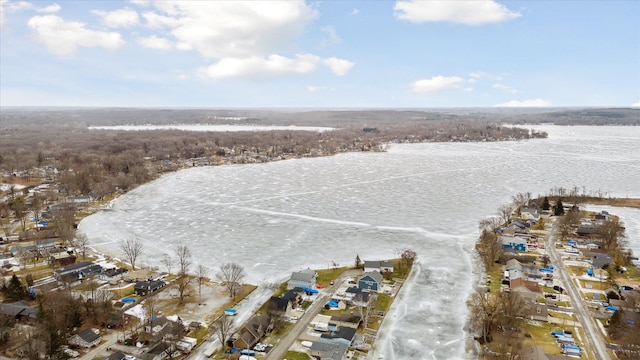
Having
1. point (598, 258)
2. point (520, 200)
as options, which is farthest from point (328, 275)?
point (520, 200)

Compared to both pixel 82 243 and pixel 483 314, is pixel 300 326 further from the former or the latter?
pixel 82 243

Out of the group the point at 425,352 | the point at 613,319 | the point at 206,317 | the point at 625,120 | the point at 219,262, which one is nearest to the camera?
the point at 425,352

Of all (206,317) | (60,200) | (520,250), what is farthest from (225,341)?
(60,200)

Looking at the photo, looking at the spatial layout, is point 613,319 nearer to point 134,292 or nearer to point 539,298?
point 539,298

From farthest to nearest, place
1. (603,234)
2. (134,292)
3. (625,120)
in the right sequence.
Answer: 1. (625,120)
2. (603,234)
3. (134,292)

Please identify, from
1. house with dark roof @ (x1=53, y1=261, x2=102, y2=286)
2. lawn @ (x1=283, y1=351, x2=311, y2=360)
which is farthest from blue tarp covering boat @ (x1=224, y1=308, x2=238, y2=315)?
house with dark roof @ (x1=53, y1=261, x2=102, y2=286)

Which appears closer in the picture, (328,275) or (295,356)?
(295,356)

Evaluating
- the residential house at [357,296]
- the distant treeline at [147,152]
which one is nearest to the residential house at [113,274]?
the residential house at [357,296]
